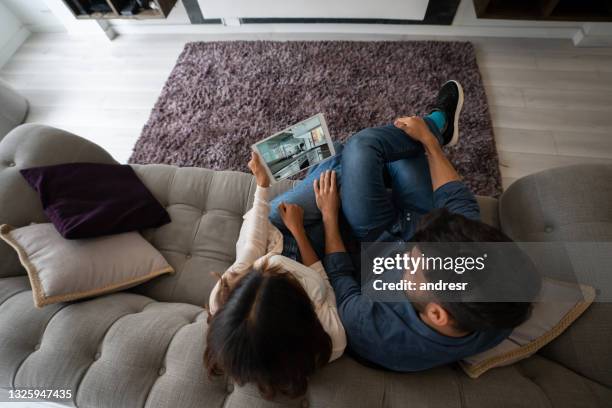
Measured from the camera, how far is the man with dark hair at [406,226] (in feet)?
1.88

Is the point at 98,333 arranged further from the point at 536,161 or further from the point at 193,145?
the point at 536,161

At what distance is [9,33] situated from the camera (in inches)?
89.0

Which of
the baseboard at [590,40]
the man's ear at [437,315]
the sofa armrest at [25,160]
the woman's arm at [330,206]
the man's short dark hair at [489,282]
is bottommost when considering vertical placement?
the baseboard at [590,40]

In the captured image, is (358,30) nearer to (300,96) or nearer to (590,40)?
(300,96)

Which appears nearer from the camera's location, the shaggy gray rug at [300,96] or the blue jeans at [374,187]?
the blue jeans at [374,187]

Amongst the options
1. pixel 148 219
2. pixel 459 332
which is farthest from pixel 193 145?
pixel 459 332

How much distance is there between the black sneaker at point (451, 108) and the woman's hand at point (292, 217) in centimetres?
66

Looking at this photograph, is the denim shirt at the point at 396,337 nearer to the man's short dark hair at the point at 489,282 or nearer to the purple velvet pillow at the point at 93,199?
the man's short dark hair at the point at 489,282

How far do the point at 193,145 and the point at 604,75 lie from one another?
90.6 inches

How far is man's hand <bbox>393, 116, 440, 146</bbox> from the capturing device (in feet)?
3.27

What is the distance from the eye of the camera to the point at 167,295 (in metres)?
0.95

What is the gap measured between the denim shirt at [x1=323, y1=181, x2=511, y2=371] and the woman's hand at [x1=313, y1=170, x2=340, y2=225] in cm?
22

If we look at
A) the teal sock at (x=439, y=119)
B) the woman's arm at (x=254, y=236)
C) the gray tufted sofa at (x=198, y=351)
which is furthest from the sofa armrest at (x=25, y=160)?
the teal sock at (x=439, y=119)

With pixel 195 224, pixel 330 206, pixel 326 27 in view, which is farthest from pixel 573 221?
pixel 326 27
